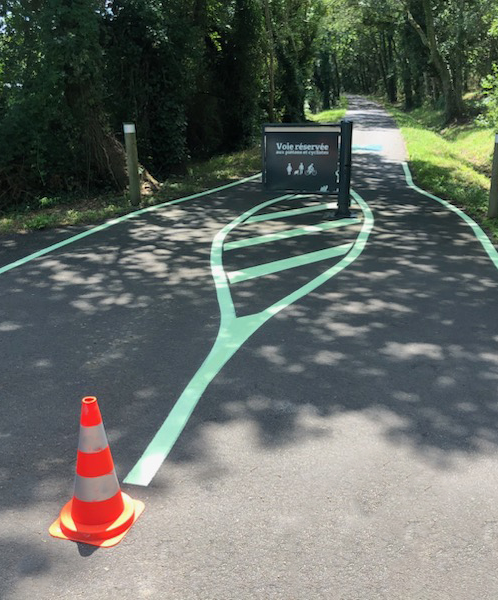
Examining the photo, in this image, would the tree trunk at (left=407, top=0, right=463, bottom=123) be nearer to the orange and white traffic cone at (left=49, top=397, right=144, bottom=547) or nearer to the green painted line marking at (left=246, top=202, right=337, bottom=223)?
the green painted line marking at (left=246, top=202, right=337, bottom=223)

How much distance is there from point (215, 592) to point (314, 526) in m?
0.63

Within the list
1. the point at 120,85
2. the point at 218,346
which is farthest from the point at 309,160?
the point at 218,346

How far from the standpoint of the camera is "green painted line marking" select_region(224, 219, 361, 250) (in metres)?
8.80

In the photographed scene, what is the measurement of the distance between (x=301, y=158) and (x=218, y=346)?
6.84 m

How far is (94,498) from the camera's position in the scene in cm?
Result: 304

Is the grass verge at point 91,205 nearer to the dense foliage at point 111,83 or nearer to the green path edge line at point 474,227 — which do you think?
the dense foliage at point 111,83

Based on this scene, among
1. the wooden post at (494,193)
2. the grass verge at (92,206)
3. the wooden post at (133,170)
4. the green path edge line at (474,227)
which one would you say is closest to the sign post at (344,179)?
the green path edge line at (474,227)

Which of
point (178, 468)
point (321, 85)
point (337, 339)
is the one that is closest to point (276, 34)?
point (337, 339)

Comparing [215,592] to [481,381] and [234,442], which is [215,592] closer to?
[234,442]

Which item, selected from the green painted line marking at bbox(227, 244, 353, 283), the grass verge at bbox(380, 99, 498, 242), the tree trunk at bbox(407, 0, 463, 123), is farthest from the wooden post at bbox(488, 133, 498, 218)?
the tree trunk at bbox(407, 0, 463, 123)

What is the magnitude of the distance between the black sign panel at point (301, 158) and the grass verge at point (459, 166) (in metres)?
2.69

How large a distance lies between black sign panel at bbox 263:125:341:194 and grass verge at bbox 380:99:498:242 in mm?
2688

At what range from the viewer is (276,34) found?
91.6 feet

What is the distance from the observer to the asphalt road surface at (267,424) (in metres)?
2.80
